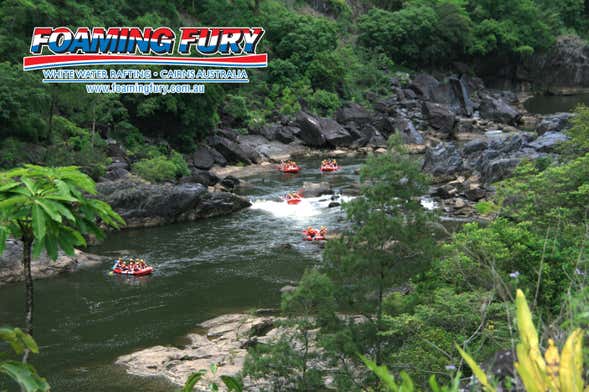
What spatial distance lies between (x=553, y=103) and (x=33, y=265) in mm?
71110

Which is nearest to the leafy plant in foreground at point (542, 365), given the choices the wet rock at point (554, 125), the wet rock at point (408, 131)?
the wet rock at point (554, 125)

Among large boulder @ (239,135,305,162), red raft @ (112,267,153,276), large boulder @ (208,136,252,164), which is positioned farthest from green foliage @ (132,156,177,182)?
red raft @ (112,267,153,276)

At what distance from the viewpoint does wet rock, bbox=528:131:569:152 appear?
4834 centimetres

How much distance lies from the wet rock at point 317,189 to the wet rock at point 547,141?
14.4 meters

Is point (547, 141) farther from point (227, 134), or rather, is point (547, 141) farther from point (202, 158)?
point (227, 134)

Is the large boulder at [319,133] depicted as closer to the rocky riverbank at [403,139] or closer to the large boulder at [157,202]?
the rocky riverbank at [403,139]

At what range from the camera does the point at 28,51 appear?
174ft

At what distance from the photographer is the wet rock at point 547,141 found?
48344 mm

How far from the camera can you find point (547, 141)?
5000 cm

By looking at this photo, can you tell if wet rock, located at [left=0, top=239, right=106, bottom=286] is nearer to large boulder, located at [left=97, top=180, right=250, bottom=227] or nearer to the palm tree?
large boulder, located at [left=97, top=180, right=250, bottom=227]

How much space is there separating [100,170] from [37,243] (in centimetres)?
3602

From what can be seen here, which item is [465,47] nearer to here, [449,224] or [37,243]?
[449,224]

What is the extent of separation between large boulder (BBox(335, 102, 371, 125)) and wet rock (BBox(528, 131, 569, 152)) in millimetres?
21824

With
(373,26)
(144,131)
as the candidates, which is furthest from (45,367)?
(373,26)
